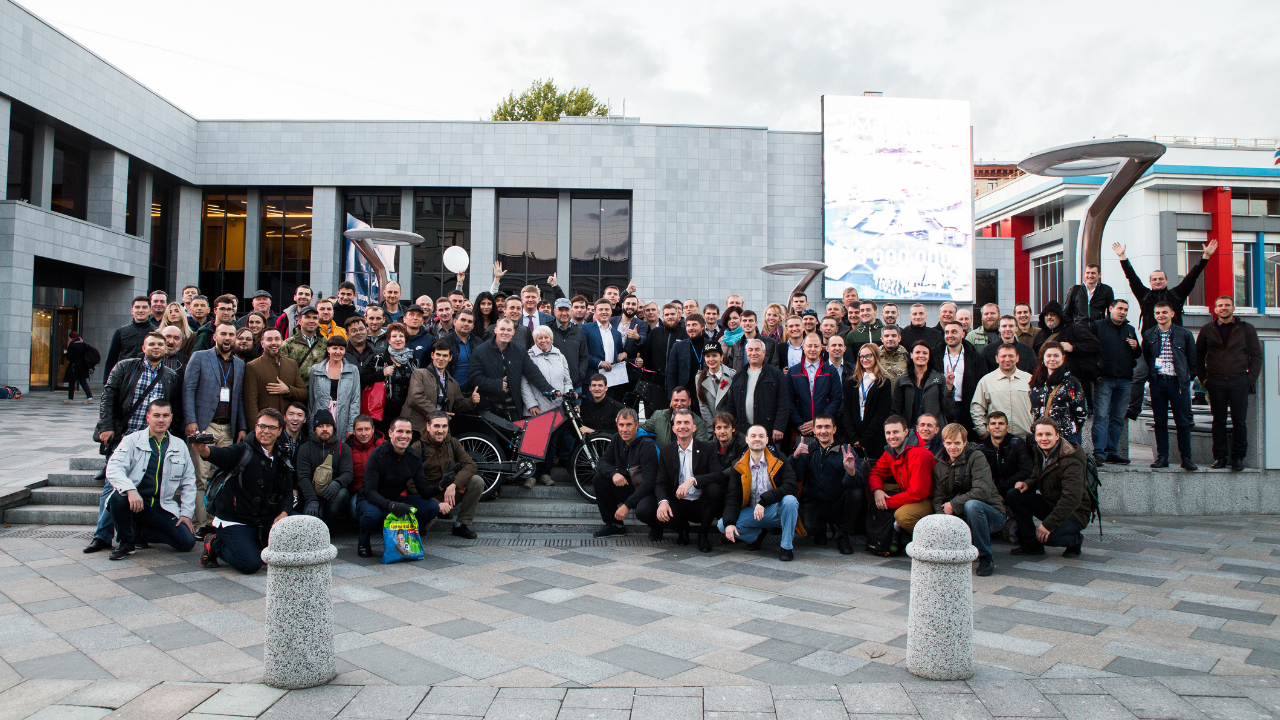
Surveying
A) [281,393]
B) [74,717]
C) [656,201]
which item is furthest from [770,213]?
[74,717]

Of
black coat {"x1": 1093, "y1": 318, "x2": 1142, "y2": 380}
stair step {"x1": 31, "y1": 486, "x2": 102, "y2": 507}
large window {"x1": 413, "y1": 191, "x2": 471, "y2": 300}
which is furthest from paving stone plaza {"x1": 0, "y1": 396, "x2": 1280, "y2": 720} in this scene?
large window {"x1": 413, "y1": 191, "x2": 471, "y2": 300}

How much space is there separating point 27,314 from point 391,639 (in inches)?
817

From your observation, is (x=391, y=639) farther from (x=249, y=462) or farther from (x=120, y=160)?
(x=120, y=160)

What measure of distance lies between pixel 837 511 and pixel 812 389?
133 cm

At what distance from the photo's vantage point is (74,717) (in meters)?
3.59

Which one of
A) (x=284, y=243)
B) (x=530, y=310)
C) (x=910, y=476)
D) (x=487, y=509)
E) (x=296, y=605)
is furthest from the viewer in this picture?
(x=284, y=243)

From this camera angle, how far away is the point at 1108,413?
30.1ft

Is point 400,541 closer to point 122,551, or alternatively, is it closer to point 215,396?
point 122,551

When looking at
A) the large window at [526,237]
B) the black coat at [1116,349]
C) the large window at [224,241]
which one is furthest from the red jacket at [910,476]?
Result: the large window at [224,241]

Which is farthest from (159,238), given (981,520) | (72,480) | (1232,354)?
(1232,354)

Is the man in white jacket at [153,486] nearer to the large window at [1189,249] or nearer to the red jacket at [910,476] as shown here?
the red jacket at [910,476]

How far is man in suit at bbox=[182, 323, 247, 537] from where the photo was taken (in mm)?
7395

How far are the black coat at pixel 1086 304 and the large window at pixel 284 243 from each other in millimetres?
23944

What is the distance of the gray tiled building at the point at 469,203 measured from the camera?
2514cm
